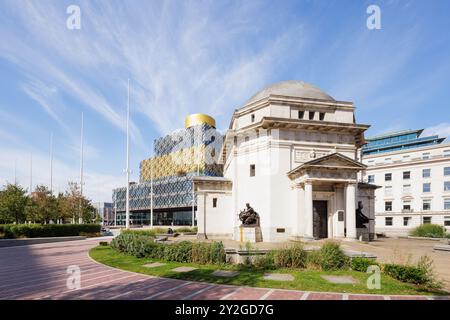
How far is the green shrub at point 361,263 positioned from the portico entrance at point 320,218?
13.4 m

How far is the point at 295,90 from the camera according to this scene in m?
32.3

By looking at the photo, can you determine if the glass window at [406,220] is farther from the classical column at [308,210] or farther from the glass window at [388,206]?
the classical column at [308,210]

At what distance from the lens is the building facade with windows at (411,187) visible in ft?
184

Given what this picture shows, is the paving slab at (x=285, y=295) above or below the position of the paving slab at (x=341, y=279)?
above

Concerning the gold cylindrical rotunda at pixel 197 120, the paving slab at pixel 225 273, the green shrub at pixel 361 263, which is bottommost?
the paving slab at pixel 225 273

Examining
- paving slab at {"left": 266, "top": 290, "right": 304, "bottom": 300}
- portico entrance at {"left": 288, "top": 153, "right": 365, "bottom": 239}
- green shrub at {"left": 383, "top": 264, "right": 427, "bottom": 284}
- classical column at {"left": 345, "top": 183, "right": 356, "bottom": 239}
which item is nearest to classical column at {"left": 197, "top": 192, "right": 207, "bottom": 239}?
portico entrance at {"left": 288, "top": 153, "right": 365, "bottom": 239}

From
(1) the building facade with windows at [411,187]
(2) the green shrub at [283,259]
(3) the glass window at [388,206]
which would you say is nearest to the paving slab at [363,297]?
(2) the green shrub at [283,259]

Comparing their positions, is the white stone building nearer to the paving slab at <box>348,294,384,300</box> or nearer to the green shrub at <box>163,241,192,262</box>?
the green shrub at <box>163,241,192,262</box>

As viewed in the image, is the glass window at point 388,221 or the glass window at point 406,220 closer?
the glass window at point 406,220

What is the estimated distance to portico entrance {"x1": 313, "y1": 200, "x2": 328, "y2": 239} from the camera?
27.5 meters

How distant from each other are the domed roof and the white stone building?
13cm

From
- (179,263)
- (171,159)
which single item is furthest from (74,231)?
(171,159)
